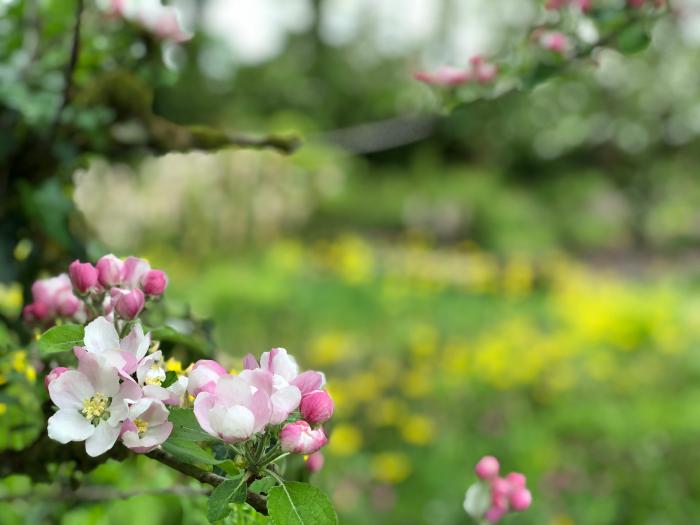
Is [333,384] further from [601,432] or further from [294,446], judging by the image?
[294,446]

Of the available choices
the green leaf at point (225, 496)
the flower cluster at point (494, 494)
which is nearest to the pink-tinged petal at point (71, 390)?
the green leaf at point (225, 496)

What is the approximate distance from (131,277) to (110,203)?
19.2 ft

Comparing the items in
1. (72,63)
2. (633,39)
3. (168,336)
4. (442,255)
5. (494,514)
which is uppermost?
(633,39)

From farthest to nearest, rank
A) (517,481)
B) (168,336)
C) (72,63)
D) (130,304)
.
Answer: (72,63)
(517,481)
(168,336)
(130,304)

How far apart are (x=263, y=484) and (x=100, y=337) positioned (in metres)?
0.14

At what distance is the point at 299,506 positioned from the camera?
Answer: 540 mm

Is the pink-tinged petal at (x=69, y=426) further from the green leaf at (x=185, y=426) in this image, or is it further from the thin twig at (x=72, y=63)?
the thin twig at (x=72, y=63)

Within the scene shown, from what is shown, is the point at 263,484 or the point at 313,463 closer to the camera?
the point at 263,484

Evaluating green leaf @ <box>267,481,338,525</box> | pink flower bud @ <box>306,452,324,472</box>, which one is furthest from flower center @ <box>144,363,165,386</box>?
pink flower bud @ <box>306,452,324,472</box>

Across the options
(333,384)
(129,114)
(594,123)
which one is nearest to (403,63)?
(594,123)

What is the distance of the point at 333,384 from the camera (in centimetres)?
364

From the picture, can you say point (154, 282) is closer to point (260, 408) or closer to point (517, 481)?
point (260, 408)

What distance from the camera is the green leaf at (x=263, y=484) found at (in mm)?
572

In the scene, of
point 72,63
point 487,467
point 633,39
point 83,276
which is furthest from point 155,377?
point 633,39
